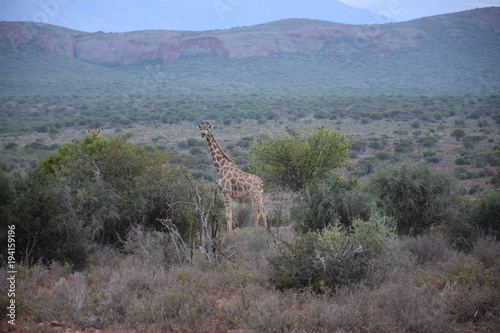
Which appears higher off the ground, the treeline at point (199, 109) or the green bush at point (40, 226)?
the treeline at point (199, 109)

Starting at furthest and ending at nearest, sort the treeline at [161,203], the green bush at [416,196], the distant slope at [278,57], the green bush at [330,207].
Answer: the distant slope at [278,57]
the green bush at [416,196]
the green bush at [330,207]
the treeline at [161,203]

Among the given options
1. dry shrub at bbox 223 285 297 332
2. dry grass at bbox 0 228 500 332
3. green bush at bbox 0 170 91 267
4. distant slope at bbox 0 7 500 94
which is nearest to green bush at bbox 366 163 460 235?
dry grass at bbox 0 228 500 332

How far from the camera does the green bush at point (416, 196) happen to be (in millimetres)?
10125

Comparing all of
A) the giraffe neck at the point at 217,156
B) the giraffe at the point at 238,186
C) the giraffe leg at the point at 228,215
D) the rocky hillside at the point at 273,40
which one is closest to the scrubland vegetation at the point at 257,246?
the giraffe at the point at 238,186

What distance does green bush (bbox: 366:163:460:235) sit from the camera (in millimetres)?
10125

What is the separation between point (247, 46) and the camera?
10906 centimetres

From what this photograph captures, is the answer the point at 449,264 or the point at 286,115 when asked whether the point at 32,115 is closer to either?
the point at 286,115

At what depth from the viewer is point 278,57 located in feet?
346

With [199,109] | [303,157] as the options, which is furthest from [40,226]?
[199,109]

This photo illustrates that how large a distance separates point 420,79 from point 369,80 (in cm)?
1026

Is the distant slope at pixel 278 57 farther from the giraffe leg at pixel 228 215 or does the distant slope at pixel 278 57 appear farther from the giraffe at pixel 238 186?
the giraffe leg at pixel 228 215

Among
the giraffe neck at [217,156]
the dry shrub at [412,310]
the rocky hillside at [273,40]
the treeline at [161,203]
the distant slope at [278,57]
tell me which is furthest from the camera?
the rocky hillside at [273,40]

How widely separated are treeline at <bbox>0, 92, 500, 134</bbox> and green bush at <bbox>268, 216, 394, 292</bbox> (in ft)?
124

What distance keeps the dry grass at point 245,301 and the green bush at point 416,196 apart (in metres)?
2.89
